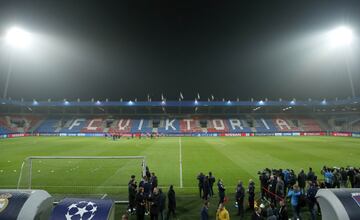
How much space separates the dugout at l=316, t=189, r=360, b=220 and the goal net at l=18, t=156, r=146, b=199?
1023 centimetres

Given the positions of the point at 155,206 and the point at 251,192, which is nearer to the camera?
the point at 155,206

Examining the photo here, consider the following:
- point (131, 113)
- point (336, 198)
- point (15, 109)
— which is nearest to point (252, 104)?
point (131, 113)

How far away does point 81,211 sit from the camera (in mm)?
7355

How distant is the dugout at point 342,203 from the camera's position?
7.87m

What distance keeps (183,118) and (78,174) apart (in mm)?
66246

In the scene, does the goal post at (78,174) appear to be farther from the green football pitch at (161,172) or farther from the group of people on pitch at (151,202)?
the group of people on pitch at (151,202)

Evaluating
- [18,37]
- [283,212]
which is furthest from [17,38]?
[283,212]

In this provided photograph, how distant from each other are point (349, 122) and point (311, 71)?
17.3m

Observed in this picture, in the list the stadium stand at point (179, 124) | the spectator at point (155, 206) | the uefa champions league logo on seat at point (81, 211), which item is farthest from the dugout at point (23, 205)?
the stadium stand at point (179, 124)

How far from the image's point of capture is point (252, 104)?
77000mm

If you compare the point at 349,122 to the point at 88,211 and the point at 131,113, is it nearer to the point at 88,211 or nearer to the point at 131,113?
the point at 131,113

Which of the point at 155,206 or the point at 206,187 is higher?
the point at 206,187

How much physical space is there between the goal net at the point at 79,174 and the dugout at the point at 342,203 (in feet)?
33.6

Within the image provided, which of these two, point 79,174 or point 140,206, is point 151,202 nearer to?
point 140,206
